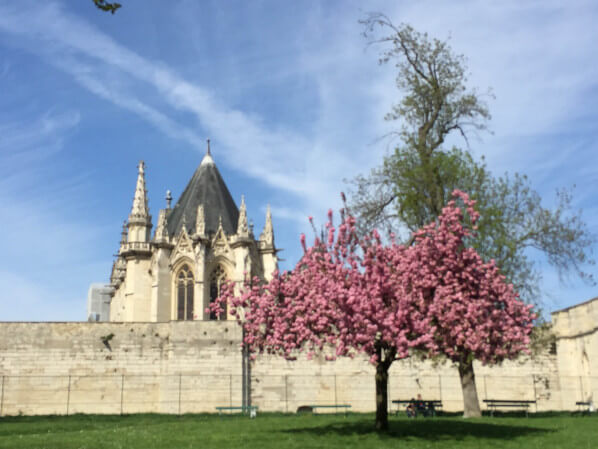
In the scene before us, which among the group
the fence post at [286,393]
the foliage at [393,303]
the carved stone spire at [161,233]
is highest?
the carved stone spire at [161,233]

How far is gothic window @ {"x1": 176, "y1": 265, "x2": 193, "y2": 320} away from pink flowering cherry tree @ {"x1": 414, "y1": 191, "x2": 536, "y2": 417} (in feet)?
113

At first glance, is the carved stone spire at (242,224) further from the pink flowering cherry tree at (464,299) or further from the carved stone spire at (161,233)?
the pink flowering cherry tree at (464,299)

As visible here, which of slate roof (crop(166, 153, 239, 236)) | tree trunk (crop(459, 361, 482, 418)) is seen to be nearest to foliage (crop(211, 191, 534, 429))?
tree trunk (crop(459, 361, 482, 418))

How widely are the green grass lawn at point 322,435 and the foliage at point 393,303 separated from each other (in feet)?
5.17

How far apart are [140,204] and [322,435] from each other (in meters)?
39.8

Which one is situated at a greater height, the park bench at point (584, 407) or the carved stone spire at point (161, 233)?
the carved stone spire at point (161, 233)

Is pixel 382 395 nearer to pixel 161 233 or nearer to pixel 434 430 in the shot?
pixel 434 430

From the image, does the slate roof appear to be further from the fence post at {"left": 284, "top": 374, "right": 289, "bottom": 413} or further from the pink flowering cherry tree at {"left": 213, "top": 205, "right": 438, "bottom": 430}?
the pink flowering cherry tree at {"left": 213, "top": 205, "right": 438, "bottom": 430}

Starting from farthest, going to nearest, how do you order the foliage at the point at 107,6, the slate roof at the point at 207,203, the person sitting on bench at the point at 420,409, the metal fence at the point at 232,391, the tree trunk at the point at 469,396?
the slate roof at the point at 207,203
the metal fence at the point at 232,391
the person sitting on bench at the point at 420,409
the tree trunk at the point at 469,396
the foliage at the point at 107,6

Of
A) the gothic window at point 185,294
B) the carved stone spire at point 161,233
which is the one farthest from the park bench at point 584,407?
the carved stone spire at point 161,233

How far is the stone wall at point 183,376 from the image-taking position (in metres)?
31.1

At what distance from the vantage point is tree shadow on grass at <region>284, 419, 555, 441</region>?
17484 millimetres

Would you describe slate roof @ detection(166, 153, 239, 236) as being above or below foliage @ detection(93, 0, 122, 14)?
above

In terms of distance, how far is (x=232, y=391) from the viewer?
31375 mm
